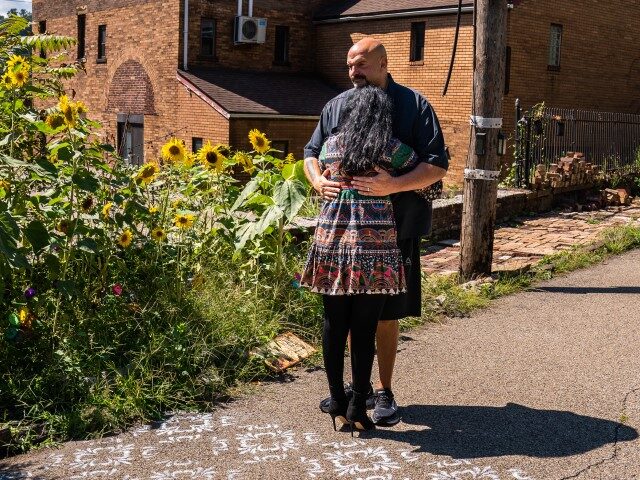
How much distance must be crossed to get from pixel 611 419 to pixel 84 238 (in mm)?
3170

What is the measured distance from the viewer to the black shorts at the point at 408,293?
A: 15.5ft

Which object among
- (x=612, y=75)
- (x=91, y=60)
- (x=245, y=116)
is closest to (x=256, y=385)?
(x=245, y=116)

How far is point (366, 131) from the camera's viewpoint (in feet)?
14.5

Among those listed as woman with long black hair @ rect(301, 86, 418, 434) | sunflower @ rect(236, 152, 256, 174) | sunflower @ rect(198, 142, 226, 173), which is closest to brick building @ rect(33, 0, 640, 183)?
sunflower @ rect(236, 152, 256, 174)

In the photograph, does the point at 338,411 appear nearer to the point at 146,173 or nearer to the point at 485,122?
the point at 146,173

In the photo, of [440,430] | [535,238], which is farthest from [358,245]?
[535,238]

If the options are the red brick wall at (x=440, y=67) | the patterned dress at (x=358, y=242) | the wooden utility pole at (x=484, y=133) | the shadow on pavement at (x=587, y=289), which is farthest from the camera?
the red brick wall at (x=440, y=67)

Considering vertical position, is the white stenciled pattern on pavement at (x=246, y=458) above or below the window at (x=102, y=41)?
below

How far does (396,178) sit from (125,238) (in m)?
1.95

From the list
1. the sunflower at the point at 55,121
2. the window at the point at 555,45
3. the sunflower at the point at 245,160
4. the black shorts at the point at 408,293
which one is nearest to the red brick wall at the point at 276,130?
the window at the point at 555,45

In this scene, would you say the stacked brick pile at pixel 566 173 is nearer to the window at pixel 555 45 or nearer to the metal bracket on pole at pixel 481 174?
the metal bracket on pole at pixel 481 174

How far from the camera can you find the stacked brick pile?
45.0 ft

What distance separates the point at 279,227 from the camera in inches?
255

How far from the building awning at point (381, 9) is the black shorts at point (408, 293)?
17.7 meters
